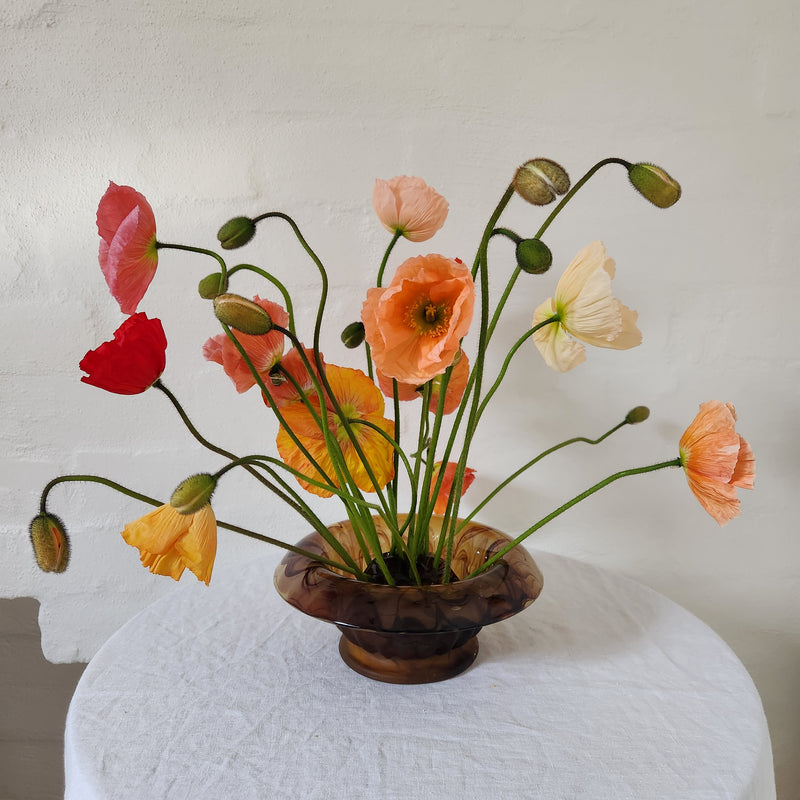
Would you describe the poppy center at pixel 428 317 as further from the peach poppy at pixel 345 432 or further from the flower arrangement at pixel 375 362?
the peach poppy at pixel 345 432

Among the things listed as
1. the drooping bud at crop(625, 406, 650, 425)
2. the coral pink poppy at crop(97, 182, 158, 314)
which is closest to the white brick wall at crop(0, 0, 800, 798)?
the drooping bud at crop(625, 406, 650, 425)

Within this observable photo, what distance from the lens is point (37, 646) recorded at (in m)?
0.99

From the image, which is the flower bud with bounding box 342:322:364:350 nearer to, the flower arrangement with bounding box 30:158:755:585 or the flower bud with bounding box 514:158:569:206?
the flower arrangement with bounding box 30:158:755:585

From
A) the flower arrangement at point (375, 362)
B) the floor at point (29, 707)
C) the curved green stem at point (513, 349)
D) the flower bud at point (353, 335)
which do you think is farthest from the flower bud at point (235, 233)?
the floor at point (29, 707)

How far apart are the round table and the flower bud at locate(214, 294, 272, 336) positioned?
0.96 ft

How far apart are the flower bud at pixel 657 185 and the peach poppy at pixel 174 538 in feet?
1.22

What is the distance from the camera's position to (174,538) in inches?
19.5

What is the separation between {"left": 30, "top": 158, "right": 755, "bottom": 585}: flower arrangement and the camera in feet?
1.62

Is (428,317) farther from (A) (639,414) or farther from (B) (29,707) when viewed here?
(B) (29,707)

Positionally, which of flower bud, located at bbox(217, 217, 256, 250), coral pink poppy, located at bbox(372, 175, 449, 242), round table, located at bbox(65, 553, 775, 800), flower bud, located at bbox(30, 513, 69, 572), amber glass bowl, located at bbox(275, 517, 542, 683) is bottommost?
round table, located at bbox(65, 553, 775, 800)

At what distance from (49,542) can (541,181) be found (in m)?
0.42

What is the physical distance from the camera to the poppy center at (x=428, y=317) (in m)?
0.50

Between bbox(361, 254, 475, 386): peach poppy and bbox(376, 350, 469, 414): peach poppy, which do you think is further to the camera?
bbox(376, 350, 469, 414): peach poppy

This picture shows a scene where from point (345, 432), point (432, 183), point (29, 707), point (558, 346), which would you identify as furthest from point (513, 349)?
point (29, 707)
